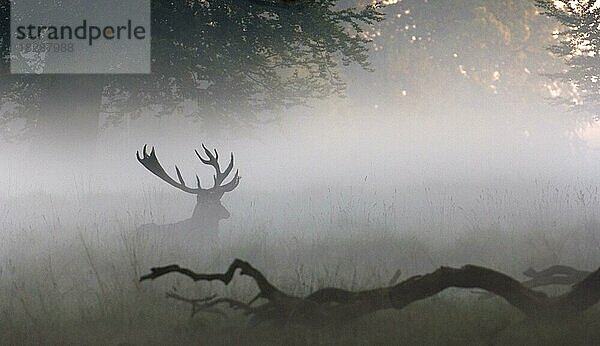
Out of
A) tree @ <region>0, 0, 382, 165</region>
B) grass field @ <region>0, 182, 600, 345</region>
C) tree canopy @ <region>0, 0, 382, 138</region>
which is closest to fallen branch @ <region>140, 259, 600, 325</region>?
grass field @ <region>0, 182, 600, 345</region>

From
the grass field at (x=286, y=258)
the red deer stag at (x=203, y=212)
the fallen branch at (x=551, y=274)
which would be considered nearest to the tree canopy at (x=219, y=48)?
the grass field at (x=286, y=258)

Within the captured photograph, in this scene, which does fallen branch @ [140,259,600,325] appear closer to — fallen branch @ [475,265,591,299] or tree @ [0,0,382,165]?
fallen branch @ [475,265,591,299]

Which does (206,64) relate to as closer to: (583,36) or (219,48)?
(219,48)

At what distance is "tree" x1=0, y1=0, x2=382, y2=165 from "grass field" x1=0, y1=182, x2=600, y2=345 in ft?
6.46

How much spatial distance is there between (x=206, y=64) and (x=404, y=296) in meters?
9.84

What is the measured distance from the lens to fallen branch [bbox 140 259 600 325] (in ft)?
12.5

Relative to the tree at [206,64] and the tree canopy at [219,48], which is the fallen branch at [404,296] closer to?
the tree at [206,64]

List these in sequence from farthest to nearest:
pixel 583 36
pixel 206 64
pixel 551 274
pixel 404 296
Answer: pixel 583 36, pixel 206 64, pixel 551 274, pixel 404 296

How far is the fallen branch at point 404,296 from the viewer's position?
3.80 meters

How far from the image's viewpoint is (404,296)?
3.85 metres

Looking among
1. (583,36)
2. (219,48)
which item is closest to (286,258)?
(219,48)

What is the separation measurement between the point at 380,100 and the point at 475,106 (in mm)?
7791

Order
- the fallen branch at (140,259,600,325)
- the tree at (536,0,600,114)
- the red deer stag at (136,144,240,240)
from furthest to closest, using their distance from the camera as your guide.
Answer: the tree at (536,0,600,114) < the red deer stag at (136,144,240,240) < the fallen branch at (140,259,600,325)

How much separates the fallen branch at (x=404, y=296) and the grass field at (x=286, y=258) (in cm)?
9
